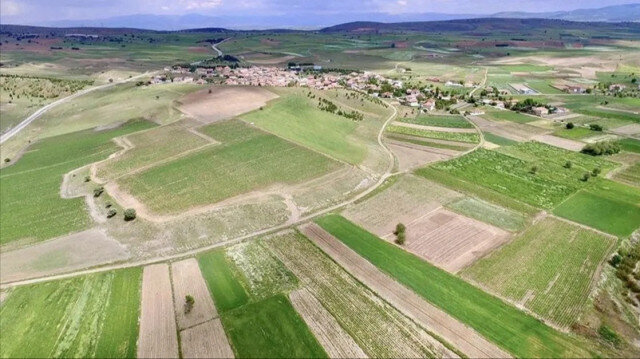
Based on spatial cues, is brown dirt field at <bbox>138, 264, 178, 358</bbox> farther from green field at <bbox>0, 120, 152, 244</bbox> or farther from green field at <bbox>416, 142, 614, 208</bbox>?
green field at <bbox>416, 142, 614, 208</bbox>

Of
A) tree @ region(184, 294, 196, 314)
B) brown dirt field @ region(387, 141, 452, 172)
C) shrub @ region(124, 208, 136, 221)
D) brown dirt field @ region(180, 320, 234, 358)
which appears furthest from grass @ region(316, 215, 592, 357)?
shrub @ region(124, 208, 136, 221)

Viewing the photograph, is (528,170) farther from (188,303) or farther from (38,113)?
(38,113)

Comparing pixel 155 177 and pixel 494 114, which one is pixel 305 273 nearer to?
pixel 155 177

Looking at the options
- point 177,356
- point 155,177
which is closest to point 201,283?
point 177,356

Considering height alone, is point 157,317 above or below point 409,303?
above

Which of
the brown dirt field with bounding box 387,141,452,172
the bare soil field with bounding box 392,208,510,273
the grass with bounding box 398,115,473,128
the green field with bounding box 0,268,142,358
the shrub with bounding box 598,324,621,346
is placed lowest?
the shrub with bounding box 598,324,621,346

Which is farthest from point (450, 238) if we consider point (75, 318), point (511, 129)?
point (511, 129)
